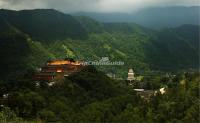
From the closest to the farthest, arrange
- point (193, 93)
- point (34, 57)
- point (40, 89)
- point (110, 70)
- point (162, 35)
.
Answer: point (193, 93) → point (40, 89) → point (34, 57) → point (110, 70) → point (162, 35)

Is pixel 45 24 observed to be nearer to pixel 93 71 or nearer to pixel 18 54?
pixel 18 54

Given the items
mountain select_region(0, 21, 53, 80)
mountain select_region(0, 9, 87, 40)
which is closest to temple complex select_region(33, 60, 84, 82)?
mountain select_region(0, 21, 53, 80)

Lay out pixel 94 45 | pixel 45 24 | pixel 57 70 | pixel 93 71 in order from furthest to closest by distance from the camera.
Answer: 1. pixel 45 24
2. pixel 94 45
3. pixel 57 70
4. pixel 93 71

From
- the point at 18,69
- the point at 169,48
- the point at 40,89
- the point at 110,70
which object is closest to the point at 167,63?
the point at 169,48

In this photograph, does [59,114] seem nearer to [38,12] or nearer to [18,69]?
[18,69]

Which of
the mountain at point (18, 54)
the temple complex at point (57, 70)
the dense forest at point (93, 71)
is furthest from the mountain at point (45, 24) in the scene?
the temple complex at point (57, 70)

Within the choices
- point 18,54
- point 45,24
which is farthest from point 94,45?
point 18,54

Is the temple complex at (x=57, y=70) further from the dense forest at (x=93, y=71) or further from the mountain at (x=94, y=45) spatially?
the mountain at (x=94, y=45)
